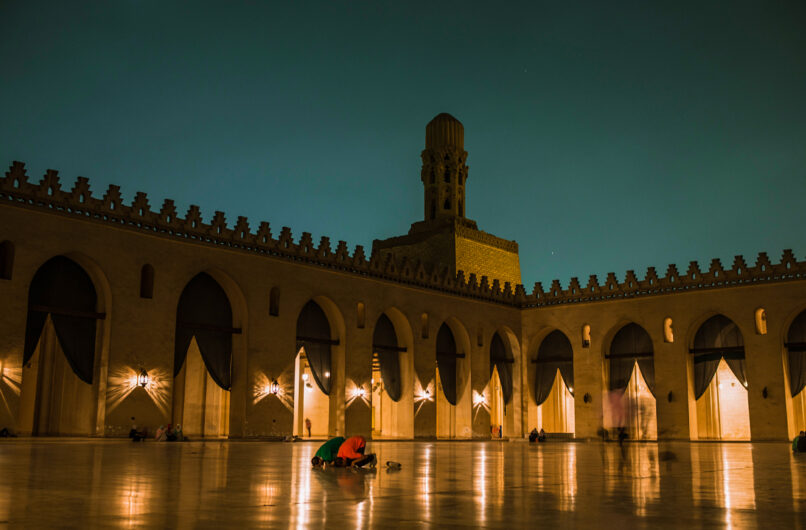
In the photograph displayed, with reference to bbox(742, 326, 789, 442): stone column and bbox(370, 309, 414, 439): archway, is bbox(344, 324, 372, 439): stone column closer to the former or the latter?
bbox(370, 309, 414, 439): archway

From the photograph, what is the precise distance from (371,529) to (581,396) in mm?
34966

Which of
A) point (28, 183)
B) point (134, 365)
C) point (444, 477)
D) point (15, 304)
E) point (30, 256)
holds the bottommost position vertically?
point (444, 477)

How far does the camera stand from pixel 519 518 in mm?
5195

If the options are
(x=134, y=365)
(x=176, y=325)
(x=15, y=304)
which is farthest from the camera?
(x=176, y=325)

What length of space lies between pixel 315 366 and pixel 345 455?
65.9ft

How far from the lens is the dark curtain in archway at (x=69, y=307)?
2352 cm

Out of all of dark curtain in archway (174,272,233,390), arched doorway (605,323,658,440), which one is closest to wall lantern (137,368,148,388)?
dark curtain in archway (174,272,233,390)

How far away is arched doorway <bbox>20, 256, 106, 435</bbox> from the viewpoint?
23.5 m

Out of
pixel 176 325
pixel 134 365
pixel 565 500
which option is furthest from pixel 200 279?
pixel 565 500

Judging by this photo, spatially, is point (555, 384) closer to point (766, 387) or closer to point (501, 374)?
point (501, 374)

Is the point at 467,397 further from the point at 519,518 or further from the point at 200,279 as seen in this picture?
the point at 519,518

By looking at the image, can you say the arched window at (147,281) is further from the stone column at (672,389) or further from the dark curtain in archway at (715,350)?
the dark curtain in archway at (715,350)

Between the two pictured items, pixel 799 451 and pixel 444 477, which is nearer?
pixel 444 477

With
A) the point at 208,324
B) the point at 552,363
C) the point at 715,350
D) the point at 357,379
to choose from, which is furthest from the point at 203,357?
the point at 715,350
